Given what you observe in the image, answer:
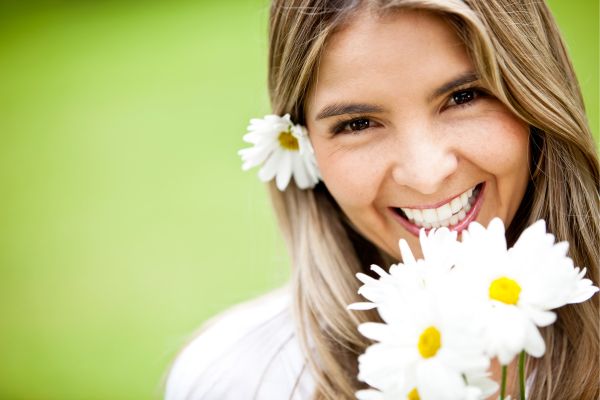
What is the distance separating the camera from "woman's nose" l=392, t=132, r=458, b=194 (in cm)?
126

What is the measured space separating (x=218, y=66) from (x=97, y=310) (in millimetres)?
2364

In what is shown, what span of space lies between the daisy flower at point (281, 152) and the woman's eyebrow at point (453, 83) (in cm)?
35

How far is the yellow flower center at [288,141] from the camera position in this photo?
1.60 m

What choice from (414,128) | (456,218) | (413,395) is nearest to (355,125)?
(414,128)

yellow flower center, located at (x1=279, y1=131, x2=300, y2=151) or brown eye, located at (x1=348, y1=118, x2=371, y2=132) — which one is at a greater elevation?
yellow flower center, located at (x1=279, y1=131, x2=300, y2=151)

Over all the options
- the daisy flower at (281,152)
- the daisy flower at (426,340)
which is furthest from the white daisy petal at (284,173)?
the daisy flower at (426,340)

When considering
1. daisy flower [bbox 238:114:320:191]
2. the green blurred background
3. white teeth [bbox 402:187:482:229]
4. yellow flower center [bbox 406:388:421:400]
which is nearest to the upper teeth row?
white teeth [bbox 402:187:482:229]

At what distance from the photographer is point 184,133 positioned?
563 centimetres

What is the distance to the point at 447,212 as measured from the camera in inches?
54.0

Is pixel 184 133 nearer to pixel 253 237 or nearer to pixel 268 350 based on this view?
pixel 253 237

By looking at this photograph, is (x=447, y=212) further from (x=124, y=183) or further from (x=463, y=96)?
(x=124, y=183)

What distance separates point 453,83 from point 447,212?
24 centimetres

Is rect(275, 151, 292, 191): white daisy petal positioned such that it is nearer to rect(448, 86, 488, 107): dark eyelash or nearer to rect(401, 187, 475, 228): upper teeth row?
rect(401, 187, 475, 228): upper teeth row

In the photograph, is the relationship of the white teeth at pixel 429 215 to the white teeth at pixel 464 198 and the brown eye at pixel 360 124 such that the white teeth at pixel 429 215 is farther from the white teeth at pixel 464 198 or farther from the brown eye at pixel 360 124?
the brown eye at pixel 360 124
